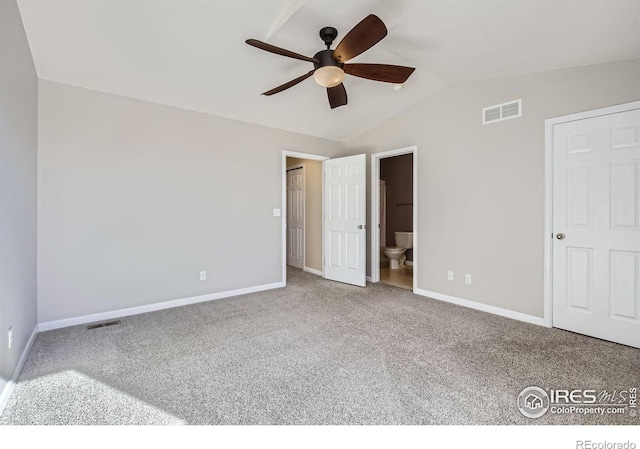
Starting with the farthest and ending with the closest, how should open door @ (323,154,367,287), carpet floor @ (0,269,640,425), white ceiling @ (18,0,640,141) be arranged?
open door @ (323,154,367,287) < white ceiling @ (18,0,640,141) < carpet floor @ (0,269,640,425)

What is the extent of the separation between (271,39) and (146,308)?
3071 millimetres

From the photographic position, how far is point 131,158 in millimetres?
3266

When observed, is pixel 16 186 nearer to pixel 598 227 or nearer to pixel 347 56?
pixel 347 56

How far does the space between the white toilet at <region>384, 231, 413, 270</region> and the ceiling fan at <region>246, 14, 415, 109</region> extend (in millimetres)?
3677

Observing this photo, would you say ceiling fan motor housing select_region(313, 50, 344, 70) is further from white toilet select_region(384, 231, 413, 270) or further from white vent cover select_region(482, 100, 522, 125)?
white toilet select_region(384, 231, 413, 270)

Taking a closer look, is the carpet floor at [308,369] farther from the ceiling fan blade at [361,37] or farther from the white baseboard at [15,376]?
the ceiling fan blade at [361,37]

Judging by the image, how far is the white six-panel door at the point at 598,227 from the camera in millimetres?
2510

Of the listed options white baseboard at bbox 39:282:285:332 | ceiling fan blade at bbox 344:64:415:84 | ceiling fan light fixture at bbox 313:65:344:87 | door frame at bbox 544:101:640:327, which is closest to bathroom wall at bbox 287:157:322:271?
white baseboard at bbox 39:282:285:332

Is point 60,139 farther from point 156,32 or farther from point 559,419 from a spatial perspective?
point 559,419

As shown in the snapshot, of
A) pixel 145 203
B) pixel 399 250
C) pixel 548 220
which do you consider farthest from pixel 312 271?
pixel 548 220

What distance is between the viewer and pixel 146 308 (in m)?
3.38

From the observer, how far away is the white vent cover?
3.12 meters
